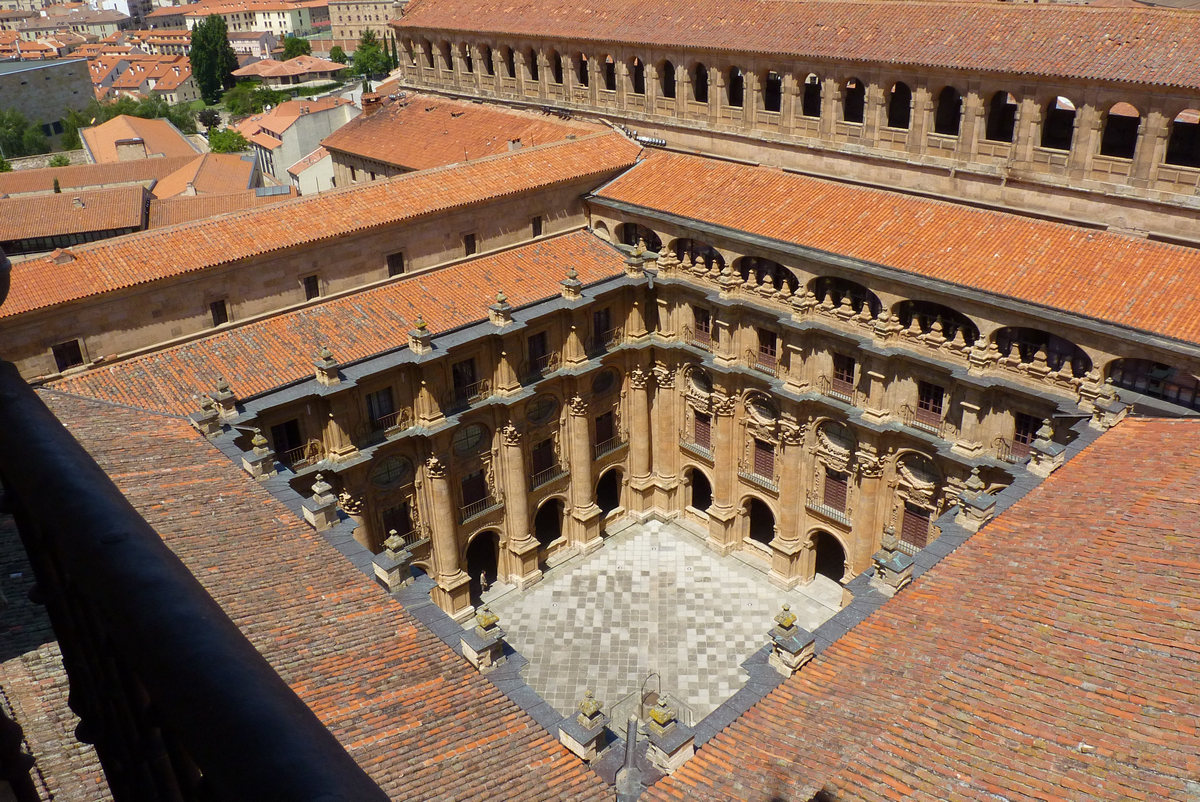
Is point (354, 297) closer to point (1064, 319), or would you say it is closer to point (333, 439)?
point (333, 439)

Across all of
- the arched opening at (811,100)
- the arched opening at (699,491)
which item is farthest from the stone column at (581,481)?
the arched opening at (811,100)

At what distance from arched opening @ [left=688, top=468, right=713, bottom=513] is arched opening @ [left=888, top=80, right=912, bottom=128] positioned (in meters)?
16.2

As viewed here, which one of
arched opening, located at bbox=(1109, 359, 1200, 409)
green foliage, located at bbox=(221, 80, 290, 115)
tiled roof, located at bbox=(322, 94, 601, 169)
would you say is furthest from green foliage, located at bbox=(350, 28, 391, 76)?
arched opening, located at bbox=(1109, 359, 1200, 409)

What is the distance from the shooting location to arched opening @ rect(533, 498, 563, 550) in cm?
3962

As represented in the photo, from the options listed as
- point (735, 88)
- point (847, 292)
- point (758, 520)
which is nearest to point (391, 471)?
point (758, 520)

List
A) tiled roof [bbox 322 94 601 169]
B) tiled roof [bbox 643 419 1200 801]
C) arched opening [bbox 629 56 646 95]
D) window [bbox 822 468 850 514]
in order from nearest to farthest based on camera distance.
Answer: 1. tiled roof [bbox 643 419 1200 801]
2. window [bbox 822 468 850 514]
3. arched opening [bbox 629 56 646 95]
4. tiled roof [bbox 322 94 601 169]

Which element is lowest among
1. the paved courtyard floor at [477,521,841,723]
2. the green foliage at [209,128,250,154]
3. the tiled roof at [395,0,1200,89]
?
the paved courtyard floor at [477,521,841,723]

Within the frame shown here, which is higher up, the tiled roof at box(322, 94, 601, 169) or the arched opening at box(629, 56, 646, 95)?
the arched opening at box(629, 56, 646, 95)

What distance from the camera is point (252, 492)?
21922mm

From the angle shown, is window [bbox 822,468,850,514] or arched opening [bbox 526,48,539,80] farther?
arched opening [bbox 526,48,539,80]

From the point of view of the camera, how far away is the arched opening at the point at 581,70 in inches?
1683

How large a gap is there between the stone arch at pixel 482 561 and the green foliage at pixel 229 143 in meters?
63.2

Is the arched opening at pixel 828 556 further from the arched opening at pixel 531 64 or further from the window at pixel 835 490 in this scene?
the arched opening at pixel 531 64

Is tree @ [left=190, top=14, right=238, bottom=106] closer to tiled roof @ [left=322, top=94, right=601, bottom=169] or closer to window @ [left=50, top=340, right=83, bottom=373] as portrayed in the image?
tiled roof @ [left=322, top=94, right=601, bottom=169]
